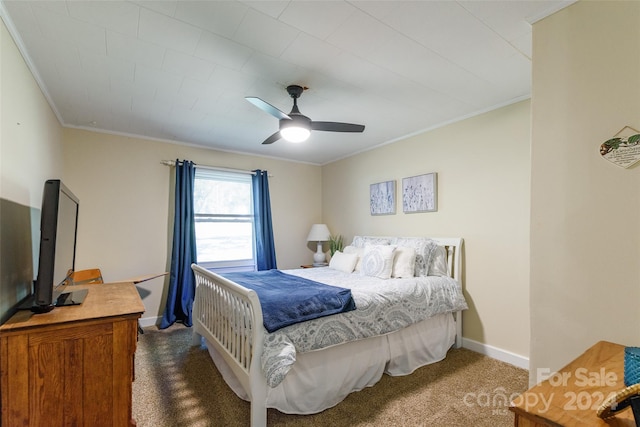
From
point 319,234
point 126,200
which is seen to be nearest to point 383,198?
point 319,234

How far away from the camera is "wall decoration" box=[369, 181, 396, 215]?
399cm

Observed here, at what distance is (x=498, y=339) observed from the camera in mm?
2939

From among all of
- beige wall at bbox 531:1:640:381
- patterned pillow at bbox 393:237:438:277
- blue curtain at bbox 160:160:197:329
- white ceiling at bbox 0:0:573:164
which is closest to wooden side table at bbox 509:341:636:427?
beige wall at bbox 531:1:640:381

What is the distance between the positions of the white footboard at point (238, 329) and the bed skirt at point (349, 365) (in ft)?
0.37

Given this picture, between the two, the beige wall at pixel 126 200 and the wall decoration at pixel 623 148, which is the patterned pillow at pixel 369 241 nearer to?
the beige wall at pixel 126 200

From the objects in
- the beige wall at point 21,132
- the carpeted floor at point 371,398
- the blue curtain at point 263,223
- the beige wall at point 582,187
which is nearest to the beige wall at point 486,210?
the carpeted floor at point 371,398

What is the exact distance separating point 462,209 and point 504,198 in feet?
1.43

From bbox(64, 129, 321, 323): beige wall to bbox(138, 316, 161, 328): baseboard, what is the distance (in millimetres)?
15

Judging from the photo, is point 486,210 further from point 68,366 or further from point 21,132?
point 21,132

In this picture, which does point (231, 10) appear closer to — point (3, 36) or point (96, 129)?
point (3, 36)

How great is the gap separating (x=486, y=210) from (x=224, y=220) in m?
3.46

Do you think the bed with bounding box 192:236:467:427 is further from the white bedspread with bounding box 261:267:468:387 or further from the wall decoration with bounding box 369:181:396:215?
the wall decoration with bounding box 369:181:396:215

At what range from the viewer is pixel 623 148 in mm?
1397

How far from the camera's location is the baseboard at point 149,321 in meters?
3.82
